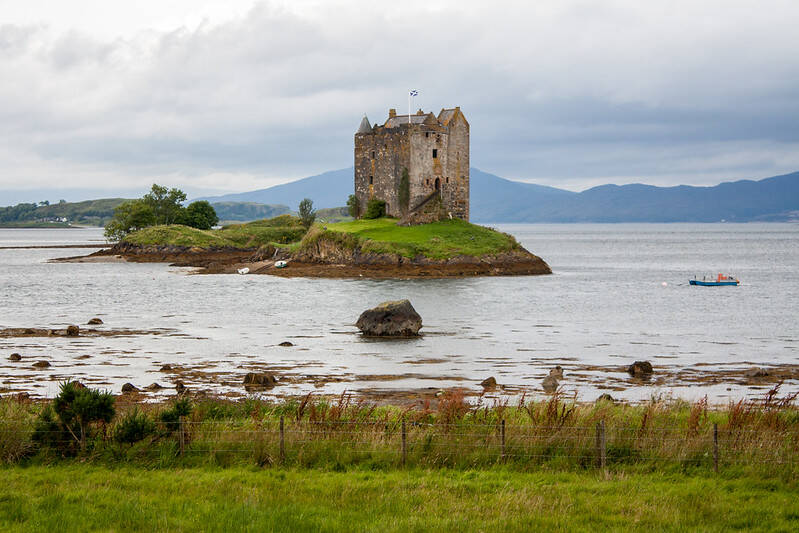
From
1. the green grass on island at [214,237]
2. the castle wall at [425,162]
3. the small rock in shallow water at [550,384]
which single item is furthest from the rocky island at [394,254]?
the small rock in shallow water at [550,384]

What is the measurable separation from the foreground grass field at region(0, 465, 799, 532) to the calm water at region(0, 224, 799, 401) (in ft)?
38.7

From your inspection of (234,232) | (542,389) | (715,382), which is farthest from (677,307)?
(234,232)

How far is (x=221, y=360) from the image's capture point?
34375 millimetres

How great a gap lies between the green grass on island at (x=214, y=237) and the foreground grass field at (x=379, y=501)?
10283 centimetres

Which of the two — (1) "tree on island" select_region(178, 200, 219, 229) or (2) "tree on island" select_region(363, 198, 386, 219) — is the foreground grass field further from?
(1) "tree on island" select_region(178, 200, 219, 229)

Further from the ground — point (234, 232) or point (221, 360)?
point (234, 232)

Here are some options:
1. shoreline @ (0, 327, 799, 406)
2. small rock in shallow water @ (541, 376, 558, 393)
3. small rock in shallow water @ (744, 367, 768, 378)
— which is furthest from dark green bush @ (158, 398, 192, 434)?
small rock in shallow water @ (744, 367, 768, 378)

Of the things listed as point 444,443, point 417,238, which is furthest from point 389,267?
point 444,443

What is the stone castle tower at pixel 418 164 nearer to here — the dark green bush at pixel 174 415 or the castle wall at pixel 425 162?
the castle wall at pixel 425 162

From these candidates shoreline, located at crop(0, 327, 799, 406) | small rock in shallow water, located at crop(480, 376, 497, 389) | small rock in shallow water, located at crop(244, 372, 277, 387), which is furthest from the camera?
small rock in shallow water, located at crop(244, 372, 277, 387)

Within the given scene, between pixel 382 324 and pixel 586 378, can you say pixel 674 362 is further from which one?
pixel 382 324

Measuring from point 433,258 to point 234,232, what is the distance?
57.8 metres

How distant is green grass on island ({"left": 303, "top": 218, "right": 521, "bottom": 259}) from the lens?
8388cm

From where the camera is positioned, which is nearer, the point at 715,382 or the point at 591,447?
the point at 591,447
